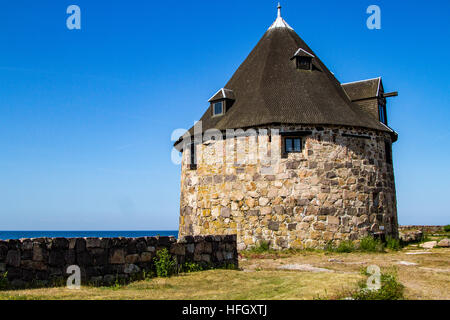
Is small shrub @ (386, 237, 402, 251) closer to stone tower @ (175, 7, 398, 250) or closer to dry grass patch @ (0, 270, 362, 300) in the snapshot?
stone tower @ (175, 7, 398, 250)

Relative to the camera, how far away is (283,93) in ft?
68.1

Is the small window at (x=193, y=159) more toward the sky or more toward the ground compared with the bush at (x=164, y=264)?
more toward the sky

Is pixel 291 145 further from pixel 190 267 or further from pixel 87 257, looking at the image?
pixel 87 257

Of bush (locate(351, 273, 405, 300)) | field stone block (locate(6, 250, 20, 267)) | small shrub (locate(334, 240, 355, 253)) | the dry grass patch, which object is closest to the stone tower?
small shrub (locate(334, 240, 355, 253))

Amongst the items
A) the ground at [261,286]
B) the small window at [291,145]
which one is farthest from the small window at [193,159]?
the ground at [261,286]

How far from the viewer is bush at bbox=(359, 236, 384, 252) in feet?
60.2

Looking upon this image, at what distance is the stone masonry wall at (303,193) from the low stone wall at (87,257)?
7.01 m

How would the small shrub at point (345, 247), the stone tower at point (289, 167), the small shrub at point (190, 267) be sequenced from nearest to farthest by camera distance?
the small shrub at point (190, 267) < the small shrub at point (345, 247) < the stone tower at point (289, 167)

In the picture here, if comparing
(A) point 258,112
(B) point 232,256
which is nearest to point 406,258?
(B) point 232,256

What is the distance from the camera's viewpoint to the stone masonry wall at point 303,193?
18469 millimetres

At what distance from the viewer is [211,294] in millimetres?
8492

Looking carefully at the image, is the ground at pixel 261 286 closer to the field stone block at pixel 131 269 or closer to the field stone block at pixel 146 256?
the field stone block at pixel 131 269

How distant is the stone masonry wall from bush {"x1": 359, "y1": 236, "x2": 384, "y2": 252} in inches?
14.3
